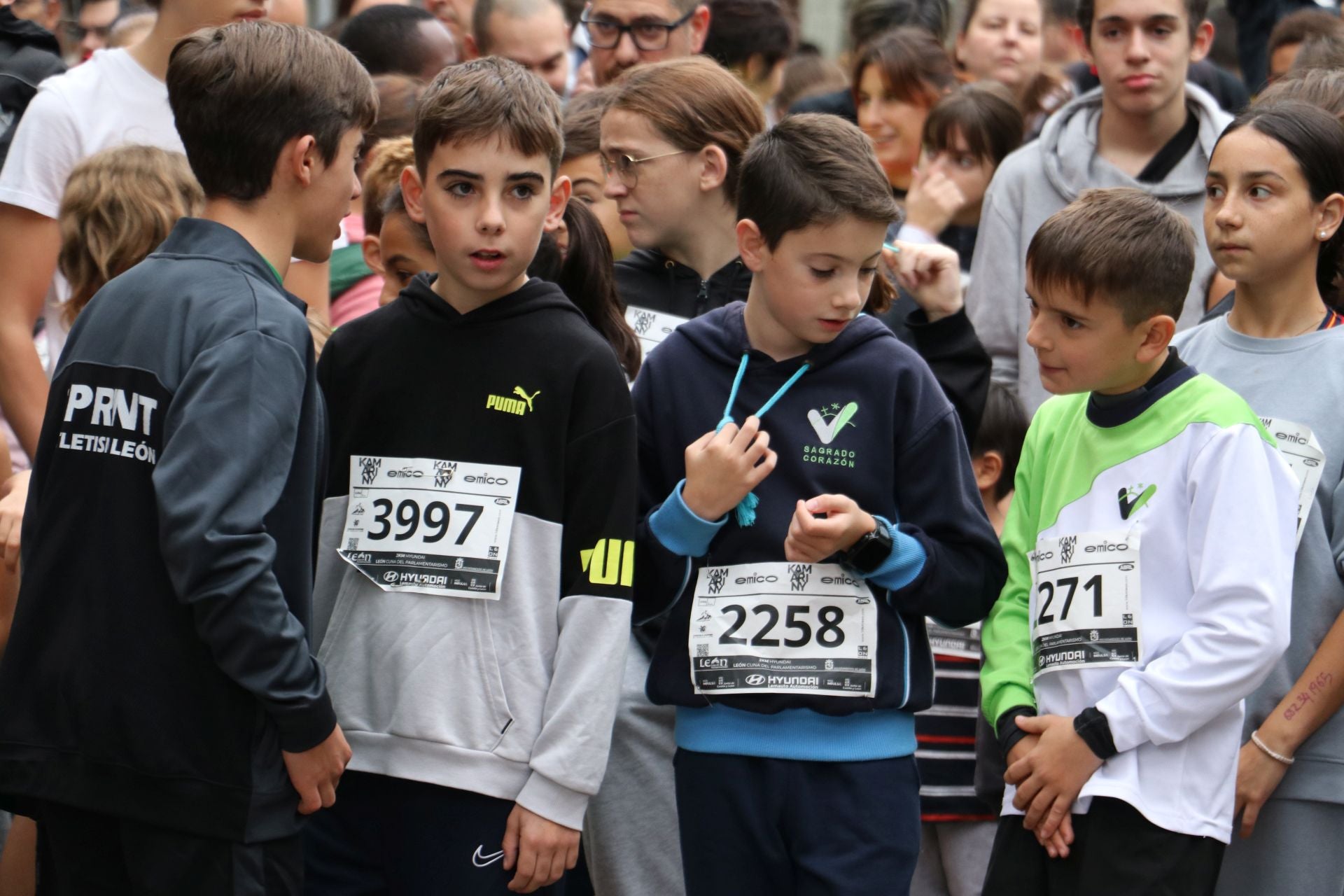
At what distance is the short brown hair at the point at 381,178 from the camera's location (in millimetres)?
4340

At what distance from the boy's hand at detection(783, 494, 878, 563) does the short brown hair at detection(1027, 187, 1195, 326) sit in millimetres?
707

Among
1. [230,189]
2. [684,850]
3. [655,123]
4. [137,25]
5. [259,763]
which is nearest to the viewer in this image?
[259,763]

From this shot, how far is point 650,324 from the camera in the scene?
410 cm

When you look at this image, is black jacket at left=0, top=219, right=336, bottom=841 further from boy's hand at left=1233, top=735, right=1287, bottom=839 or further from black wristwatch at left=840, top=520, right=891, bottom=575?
boy's hand at left=1233, top=735, right=1287, bottom=839

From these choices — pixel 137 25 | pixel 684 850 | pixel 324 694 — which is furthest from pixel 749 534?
pixel 137 25

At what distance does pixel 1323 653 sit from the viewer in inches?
132

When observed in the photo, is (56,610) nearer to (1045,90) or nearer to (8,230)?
(8,230)

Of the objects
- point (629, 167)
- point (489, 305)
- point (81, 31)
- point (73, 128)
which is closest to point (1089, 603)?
point (489, 305)

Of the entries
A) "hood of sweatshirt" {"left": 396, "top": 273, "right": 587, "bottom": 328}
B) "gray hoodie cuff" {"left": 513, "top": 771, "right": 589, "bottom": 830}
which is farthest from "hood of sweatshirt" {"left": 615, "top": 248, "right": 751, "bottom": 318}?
"gray hoodie cuff" {"left": 513, "top": 771, "right": 589, "bottom": 830}

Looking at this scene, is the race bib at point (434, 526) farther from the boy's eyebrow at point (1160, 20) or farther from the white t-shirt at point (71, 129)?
the boy's eyebrow at point (1160, 20)

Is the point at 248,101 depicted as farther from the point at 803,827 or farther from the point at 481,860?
the point at 803,827

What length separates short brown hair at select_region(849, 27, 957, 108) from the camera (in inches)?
241

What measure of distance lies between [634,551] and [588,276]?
988 millimetres

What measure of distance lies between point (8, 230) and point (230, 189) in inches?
64.8
